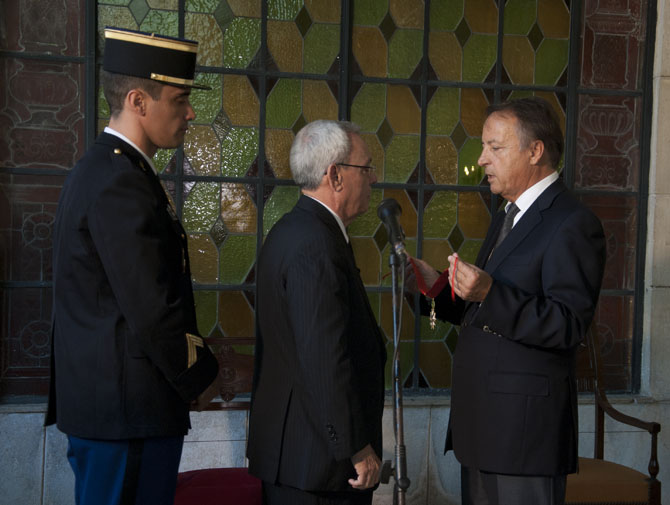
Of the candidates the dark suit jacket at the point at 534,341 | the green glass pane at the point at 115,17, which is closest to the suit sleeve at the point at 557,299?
the dark suit jacket at the point at 534,341

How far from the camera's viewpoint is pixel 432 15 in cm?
391

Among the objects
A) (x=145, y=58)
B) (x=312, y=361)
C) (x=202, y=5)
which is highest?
(x=202, y=5)

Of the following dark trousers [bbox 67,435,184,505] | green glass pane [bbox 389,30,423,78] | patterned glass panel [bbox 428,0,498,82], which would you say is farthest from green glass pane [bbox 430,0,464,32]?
dark trousers [bbox 67,435,184,505]

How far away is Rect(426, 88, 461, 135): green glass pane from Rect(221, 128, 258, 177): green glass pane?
3.01 feet

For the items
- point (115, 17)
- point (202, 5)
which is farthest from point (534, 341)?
point (115, 17)

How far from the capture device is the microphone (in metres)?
1.91

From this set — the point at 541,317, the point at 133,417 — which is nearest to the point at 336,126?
the point at 541,317

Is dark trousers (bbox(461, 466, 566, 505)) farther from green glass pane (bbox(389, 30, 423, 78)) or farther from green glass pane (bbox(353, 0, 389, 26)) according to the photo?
green glass pane (bbox(353, 0, 389, 26))

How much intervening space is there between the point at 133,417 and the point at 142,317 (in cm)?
26

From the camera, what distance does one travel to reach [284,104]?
381 centimetres

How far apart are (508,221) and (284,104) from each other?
1.65 m

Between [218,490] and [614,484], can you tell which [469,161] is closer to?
[614,484]

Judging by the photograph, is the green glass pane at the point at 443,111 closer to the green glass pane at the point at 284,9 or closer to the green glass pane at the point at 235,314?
the green glass pane at the point at 284,9

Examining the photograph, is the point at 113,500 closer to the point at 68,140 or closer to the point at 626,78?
the point at 68,140
